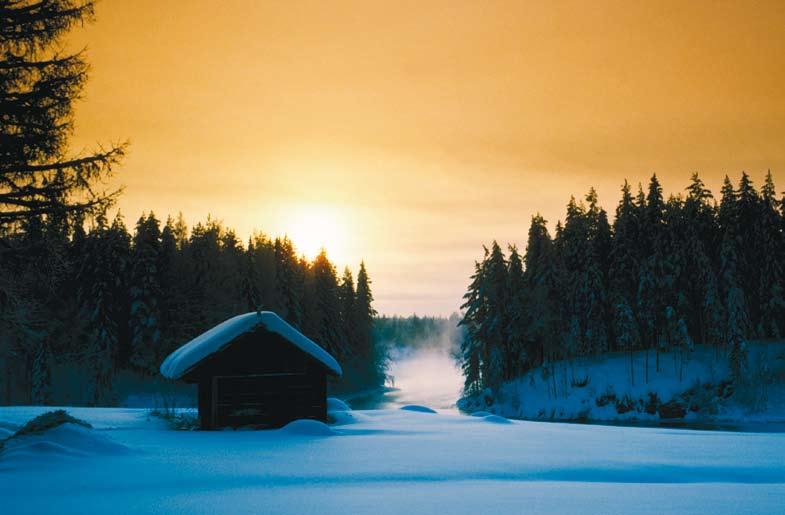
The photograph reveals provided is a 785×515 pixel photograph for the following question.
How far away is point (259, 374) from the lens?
849 inches

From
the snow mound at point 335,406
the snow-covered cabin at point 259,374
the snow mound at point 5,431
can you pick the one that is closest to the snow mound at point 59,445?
the snow mound at point 5,431

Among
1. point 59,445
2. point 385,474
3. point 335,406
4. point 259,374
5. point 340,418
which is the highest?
point 259,374

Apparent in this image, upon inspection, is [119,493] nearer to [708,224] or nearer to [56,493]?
[56,493]

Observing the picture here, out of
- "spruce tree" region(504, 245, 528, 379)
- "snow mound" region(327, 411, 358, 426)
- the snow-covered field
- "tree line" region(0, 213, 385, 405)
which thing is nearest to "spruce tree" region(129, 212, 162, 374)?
"tree line" region(0, 213, 385, 405)

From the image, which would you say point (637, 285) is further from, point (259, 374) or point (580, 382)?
point (259, 374)

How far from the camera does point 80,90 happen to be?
1538 cm

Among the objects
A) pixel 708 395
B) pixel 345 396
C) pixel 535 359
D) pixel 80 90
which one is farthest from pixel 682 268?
pixel 80 90

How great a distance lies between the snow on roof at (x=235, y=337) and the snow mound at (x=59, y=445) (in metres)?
6.37

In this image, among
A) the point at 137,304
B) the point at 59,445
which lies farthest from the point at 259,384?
the point at 137,304

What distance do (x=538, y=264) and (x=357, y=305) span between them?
37.6 metres

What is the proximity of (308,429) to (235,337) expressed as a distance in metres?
3.91

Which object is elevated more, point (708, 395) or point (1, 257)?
point (1, 257)

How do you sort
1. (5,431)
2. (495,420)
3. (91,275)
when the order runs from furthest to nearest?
1. (91,275)
2. (495,420)
3. (5,431)

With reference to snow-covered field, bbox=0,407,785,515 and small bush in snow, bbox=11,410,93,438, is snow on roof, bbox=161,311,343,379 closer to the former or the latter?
snow-covered field, bbox=0,407,785,515
